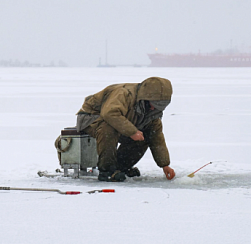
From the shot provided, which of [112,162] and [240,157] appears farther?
[240,157]

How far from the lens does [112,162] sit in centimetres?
433

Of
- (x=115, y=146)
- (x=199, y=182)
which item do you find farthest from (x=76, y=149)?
(x=199, y=182)

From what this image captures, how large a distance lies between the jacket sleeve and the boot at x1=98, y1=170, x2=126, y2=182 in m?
0.34

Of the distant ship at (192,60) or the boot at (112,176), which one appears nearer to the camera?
the boot at (112,176)

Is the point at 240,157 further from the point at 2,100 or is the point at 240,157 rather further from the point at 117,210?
the point at 2,100

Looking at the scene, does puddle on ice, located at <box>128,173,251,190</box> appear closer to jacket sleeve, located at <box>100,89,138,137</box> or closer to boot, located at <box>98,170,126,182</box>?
boot, located at <box>98,170,126,182</box>

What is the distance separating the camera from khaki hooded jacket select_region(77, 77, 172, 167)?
4.15 meters

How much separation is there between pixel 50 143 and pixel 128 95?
284 centimetres

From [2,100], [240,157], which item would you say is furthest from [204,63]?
[240,157]

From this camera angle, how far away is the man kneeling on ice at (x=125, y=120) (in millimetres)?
4188

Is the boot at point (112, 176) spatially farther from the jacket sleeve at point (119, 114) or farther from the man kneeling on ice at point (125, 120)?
the jacket sleeve at point (119, 114)

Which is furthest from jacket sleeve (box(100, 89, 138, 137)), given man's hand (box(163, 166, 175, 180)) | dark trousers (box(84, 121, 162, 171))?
man's hand (box(163, 166, 175, 180))

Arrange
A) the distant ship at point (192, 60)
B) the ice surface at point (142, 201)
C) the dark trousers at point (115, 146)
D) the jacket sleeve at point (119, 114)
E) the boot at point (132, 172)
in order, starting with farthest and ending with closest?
the distant ship at point (192, 60)
the boot at point (132, 172)
the dark trousers at point (115, 146)
the jacket sleeve at point (119, 114)
the ice surface at point (142, 201)

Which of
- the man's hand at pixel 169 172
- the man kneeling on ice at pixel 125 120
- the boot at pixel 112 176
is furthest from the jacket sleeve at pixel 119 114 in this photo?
the man's hand at pixel 169 172
